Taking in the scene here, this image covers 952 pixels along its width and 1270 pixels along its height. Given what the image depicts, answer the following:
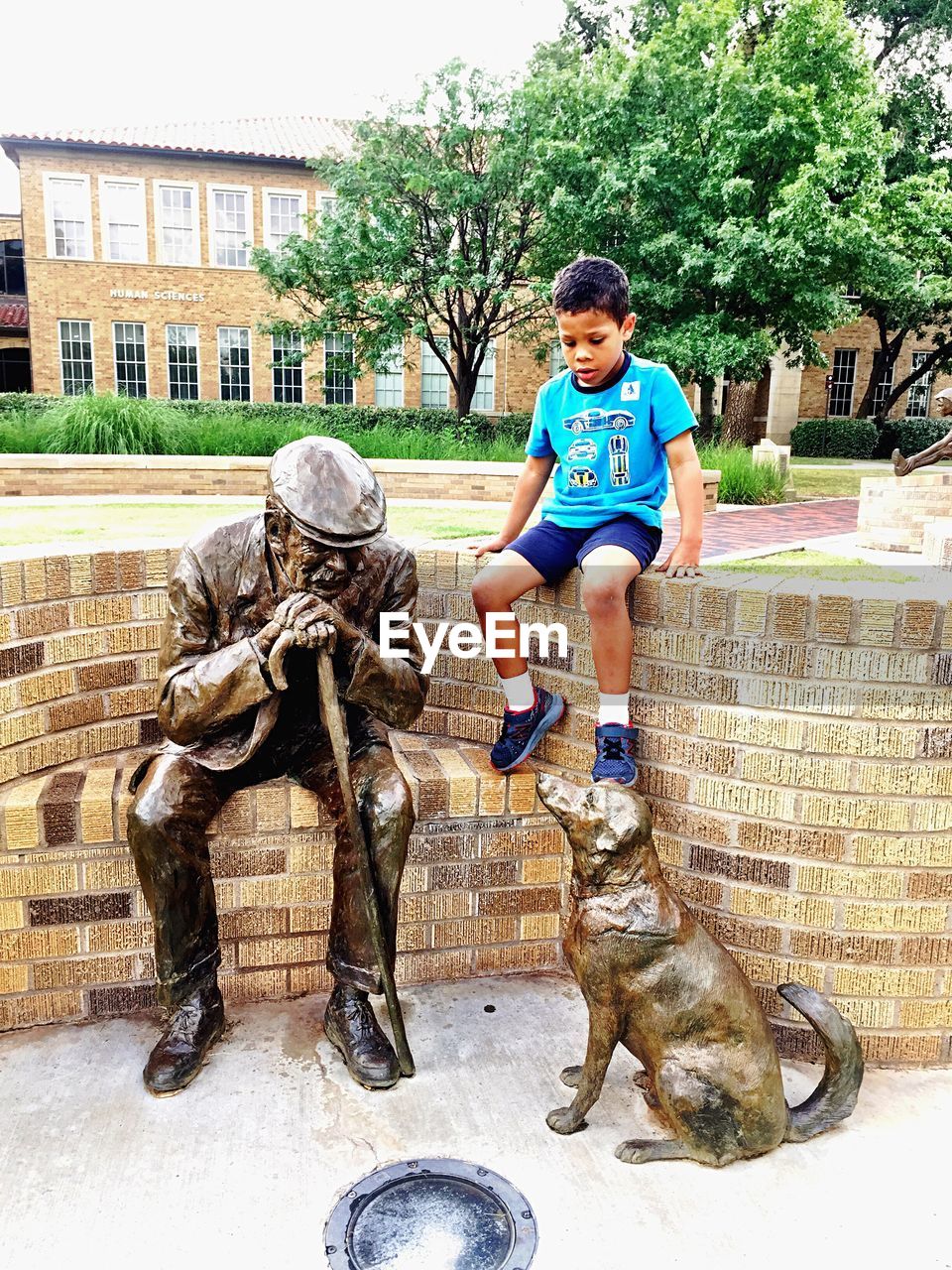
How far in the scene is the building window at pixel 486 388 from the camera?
25.0m

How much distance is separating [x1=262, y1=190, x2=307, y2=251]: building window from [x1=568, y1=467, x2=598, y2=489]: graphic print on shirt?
2358 cm

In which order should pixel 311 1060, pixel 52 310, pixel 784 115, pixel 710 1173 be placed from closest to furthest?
pixel 710 1173 < pixel 311 1060 < pixel 784 115 < pixel 52 310

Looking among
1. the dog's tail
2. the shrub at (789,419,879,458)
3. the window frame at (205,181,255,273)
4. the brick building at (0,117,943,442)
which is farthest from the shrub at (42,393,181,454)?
the shrub at (789,419,879,458)

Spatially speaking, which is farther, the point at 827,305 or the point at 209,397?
the point at 209,397

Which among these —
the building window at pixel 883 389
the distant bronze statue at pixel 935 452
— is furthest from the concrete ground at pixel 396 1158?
the building window at pixel 883 389

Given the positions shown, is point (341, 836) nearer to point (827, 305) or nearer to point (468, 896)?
point (468, 896)

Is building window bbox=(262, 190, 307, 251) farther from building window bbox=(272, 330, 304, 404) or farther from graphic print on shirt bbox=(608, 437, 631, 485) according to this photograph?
graphic print on shirt bbox=(608, 437, 631, 485)

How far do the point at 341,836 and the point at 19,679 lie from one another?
3.99 ft

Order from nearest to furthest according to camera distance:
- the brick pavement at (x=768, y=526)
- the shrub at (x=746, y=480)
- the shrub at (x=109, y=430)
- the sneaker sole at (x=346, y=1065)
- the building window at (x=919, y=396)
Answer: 1. the sneaker sole at (x=346, y=1065)
2. the brick pavement at (x=768, y=526)
3. the shrub at (x=109, y=430)
4. the shrub at (x=746, y=480)
5. the building window at (x=919, y=396)

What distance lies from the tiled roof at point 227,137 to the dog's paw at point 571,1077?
23.3m

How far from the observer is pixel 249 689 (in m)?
2.67

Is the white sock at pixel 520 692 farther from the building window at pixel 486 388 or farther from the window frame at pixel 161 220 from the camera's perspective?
the window frame at pixel 161 220

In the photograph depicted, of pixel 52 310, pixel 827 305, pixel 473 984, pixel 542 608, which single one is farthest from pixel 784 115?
pixel 52 310

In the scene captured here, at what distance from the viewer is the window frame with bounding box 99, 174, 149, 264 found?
23.8 meters
